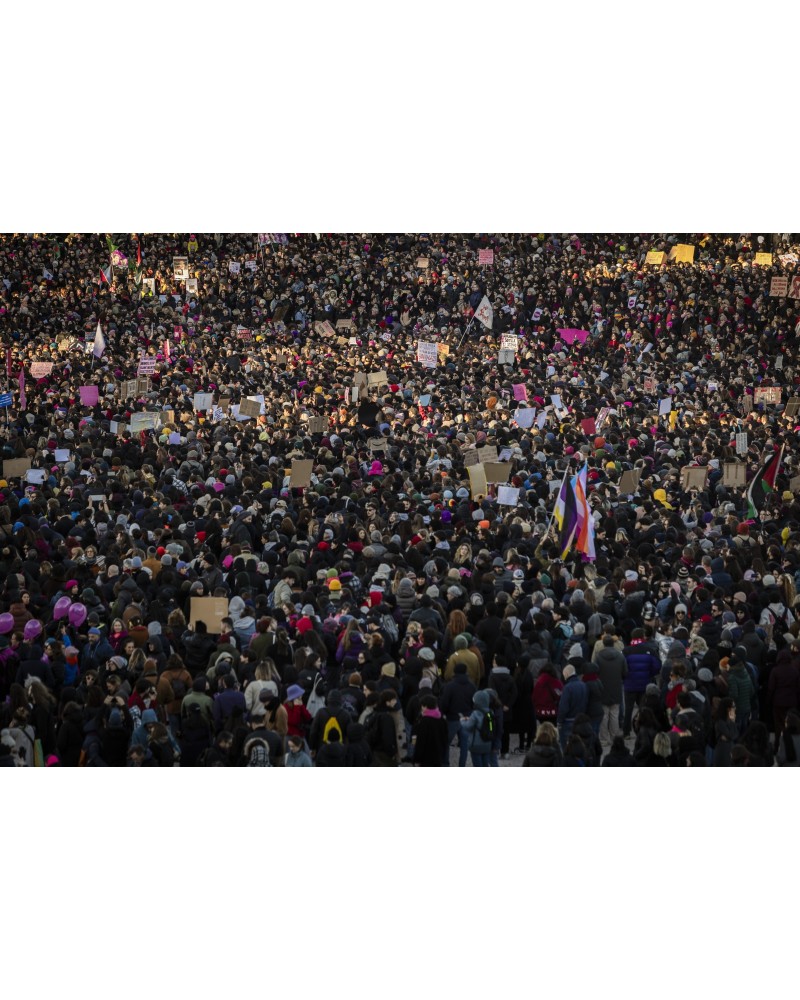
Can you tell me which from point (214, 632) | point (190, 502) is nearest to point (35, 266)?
point (190, 502)

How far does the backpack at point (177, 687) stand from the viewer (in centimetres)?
1115

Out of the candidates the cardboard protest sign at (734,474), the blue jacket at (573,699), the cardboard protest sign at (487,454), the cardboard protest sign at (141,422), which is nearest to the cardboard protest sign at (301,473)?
the cardboard protest sign at (487,454)

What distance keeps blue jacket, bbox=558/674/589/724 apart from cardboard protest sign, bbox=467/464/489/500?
19.1 feet

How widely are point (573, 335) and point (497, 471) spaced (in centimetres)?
1039

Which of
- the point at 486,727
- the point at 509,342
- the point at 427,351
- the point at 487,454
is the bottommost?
the point at 486,727

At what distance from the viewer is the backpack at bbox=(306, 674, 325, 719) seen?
11.4 m

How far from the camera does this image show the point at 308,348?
1072 inches

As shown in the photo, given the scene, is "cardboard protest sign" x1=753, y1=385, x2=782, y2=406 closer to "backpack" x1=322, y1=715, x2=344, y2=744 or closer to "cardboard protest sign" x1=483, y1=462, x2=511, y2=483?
"cardboard protest sign" x1=483, y1=462, x2=511, y2=483

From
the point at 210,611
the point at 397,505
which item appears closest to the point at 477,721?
the point at 210,611

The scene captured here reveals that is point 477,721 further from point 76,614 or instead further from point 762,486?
point 762,486

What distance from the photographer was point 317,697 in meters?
11.5

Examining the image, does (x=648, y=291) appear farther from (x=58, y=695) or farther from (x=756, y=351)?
(x=58, y=695)

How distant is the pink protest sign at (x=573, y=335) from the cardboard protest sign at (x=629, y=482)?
31.0 feet

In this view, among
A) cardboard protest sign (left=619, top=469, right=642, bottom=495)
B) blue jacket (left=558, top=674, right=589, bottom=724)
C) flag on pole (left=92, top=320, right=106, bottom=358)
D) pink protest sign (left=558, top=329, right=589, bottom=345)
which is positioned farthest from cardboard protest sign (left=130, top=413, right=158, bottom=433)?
blue jacket (left=558, top=674, right=589, bottom=724)
